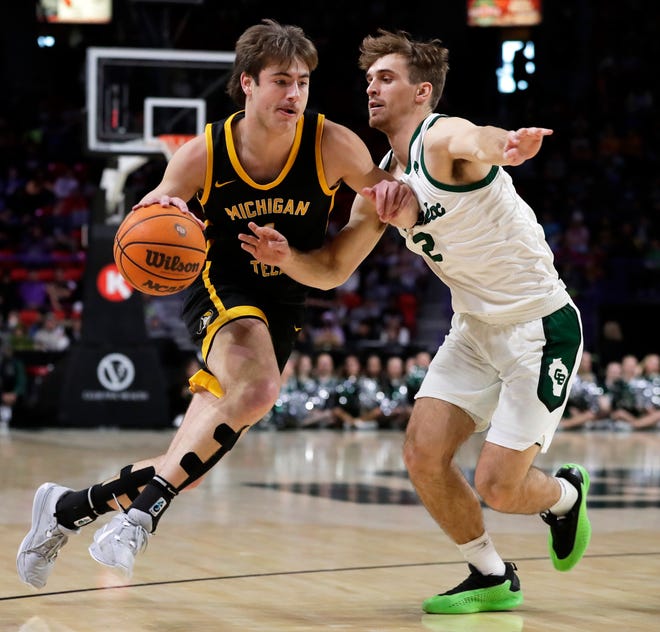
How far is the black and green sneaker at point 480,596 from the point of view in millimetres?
4746

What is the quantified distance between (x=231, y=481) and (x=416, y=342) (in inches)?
383

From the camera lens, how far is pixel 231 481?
9328 mm

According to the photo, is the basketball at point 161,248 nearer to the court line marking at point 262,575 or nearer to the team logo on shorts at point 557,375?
the court line marking at point 262,575

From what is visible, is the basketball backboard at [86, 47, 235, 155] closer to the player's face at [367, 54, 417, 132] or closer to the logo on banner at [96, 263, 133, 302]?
the logo on banner at [96, 263, 133, 302]

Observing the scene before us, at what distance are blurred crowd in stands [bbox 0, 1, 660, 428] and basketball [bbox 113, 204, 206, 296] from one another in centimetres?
957

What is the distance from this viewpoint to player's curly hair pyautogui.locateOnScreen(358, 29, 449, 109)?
5.09 metres

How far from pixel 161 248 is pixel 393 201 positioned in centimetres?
90

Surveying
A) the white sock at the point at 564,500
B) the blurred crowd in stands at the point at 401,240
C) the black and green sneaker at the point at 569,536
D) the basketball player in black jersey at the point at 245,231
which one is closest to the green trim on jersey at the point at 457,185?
the basketball player in black jersey at the point at 245,231

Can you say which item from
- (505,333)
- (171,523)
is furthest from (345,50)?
(505,333)

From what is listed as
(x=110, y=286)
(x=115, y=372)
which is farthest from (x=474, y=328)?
(x=110, y=286)

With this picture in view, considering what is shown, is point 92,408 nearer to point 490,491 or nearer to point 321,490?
point 321,490

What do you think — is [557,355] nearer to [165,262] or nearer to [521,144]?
[521,144]

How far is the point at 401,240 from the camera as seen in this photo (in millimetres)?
20359

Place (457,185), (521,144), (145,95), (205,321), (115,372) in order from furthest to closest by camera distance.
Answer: (115,372) < (145,95) < (205,321) < (457,185) < (521,144)
